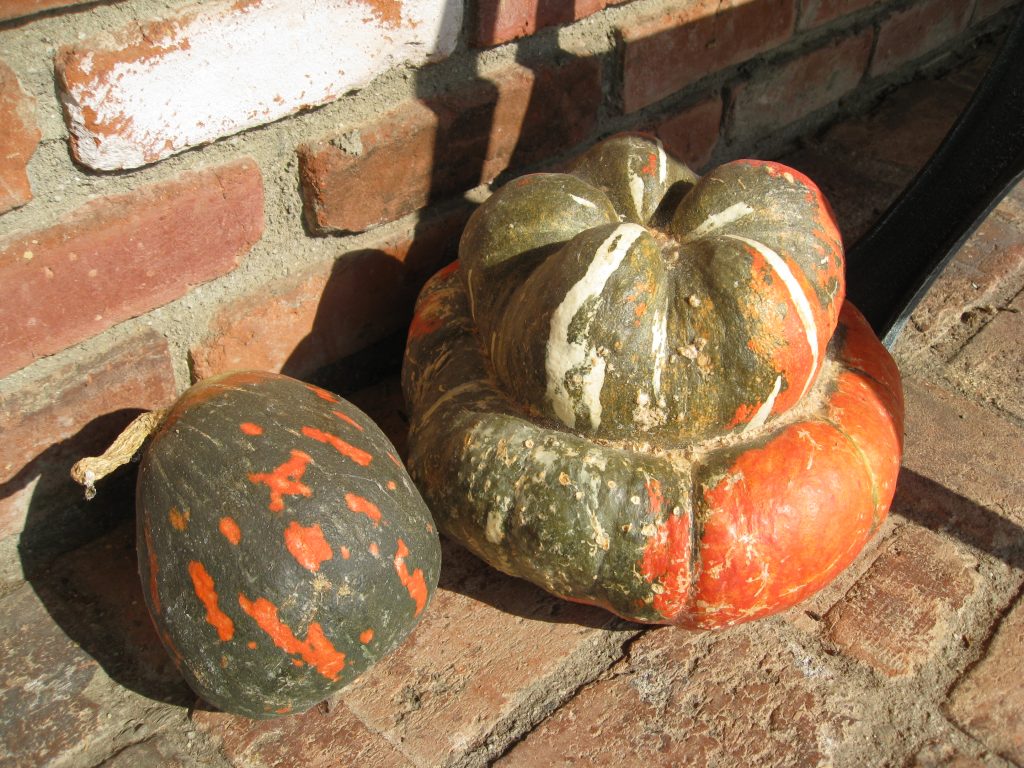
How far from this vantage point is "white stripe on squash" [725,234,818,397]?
1.44 metres

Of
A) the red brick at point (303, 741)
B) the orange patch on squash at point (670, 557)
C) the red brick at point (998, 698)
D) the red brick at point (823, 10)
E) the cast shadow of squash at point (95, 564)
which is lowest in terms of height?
the red brick at point (998, 698)

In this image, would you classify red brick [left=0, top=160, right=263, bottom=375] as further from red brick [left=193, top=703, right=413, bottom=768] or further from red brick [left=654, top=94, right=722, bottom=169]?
red brick [left=654, top=94, right=722, bottom=169]

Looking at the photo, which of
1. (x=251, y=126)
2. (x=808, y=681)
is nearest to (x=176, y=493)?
(x=251, y=126)

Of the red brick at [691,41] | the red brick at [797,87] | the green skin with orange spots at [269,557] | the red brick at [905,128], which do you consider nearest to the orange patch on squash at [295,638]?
the green skin with orange spots at [269,557]

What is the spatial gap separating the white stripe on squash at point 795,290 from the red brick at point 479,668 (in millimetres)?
506

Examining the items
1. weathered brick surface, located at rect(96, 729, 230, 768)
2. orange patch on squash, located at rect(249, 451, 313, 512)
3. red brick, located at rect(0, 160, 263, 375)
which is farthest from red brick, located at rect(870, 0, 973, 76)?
weathered brick surface, located at rect(96, 729, 230, 768)

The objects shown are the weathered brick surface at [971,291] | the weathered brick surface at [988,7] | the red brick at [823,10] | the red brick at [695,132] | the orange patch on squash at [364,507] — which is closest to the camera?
the orange patch on squash at [364,507]

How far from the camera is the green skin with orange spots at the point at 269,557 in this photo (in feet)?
4.23

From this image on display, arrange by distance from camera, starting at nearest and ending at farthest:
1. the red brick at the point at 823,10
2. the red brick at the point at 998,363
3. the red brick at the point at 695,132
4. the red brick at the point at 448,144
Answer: the red brick at the point at 448,144 < the red brick at the point at 998,363 < the red brick at the point at 695,132 < the red brick at the point at 823,10

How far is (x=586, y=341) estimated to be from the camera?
4.60ft

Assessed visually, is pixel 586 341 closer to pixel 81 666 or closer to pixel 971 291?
pixel 81 666

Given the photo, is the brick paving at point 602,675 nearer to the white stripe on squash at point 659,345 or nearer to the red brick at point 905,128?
the white stripe on squash at point 659,345

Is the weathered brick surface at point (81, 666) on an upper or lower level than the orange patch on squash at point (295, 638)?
lower

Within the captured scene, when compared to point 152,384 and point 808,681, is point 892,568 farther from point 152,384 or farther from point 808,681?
point 152,384
